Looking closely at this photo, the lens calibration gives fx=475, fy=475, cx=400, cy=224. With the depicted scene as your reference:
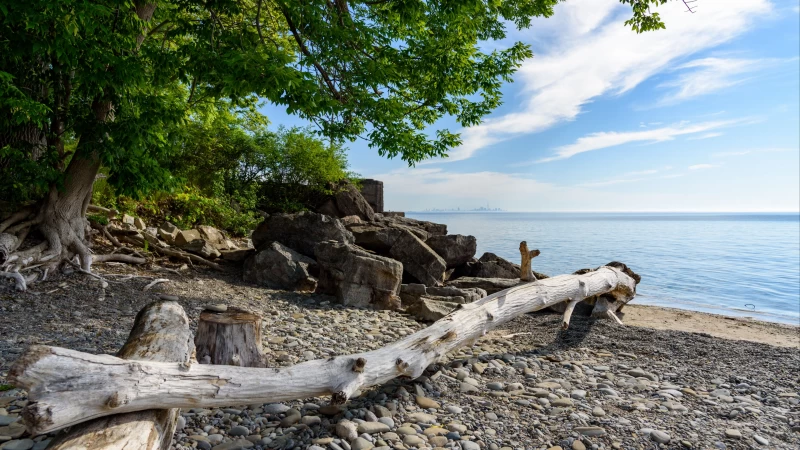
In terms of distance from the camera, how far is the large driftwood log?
105 inches

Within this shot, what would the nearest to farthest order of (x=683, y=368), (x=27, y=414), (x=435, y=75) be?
(x=27, y=414) → (x=683, y=368) → (x=435, y=75)

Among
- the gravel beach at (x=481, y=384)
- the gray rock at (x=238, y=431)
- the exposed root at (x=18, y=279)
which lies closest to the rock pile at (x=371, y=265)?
the gravel beach at (x=481, y=384)

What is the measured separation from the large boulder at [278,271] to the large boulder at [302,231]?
47.0 inches

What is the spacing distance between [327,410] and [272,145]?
1534 cm

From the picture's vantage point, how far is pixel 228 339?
4.72 meters

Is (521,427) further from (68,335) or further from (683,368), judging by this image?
(68,335)

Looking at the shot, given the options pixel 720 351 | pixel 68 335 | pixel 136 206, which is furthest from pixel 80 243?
pixel 720 351

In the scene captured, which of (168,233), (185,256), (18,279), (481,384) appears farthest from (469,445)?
(168,233)

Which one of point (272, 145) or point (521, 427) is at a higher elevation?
point (272, 145)

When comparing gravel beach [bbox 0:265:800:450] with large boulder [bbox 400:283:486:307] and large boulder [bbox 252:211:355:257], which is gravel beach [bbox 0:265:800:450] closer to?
large boulder [bbox 400:283:486:307]

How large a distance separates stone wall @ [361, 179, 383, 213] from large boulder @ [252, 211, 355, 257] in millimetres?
9533

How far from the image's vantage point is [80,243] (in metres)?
8.87

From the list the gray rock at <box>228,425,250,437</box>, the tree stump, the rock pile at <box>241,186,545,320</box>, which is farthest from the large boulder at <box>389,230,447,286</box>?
the gray rock at <box>228,425,250,437</box>

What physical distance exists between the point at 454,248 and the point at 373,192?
928 centimetres
